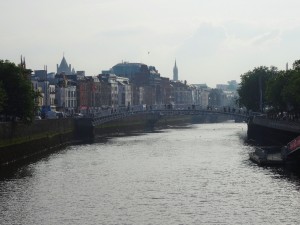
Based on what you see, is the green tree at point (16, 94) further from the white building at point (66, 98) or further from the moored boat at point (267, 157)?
the white building at point (66, 98)

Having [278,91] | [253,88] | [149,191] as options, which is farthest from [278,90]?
[149,191]

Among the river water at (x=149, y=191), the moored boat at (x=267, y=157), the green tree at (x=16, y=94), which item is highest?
the green tree at (x=16, y=94)

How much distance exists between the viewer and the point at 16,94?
82375 millimetres

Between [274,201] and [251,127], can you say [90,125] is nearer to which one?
[251,127]

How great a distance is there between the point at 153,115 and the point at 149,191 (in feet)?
387

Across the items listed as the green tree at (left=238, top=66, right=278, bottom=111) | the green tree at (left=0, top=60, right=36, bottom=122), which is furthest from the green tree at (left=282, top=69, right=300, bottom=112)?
the green tree at (left=238, top=66, right=278, bottom=111)

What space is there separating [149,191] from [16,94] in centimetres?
3191

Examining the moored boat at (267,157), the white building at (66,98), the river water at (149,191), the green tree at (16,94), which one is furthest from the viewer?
the white building at (66,98)

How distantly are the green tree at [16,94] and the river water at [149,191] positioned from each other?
6.10 m

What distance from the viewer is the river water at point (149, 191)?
45219mm

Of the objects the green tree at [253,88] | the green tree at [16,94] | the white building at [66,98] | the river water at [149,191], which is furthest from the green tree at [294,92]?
the white building at [66,98]

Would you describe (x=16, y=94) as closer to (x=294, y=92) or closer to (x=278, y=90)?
(x=294, y=92)

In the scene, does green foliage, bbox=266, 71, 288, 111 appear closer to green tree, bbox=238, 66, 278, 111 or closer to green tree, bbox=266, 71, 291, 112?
green tree, bbox=266, 71, 291, 112

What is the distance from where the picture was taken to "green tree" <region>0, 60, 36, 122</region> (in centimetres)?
8219
